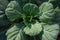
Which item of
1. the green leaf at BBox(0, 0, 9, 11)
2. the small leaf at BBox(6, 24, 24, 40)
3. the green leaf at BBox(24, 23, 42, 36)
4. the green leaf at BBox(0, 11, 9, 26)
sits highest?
the green leaf at BBox(0, 0, 9, 11)

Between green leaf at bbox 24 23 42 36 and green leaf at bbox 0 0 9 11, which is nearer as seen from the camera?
green leaf at bbox 24 23 42 36

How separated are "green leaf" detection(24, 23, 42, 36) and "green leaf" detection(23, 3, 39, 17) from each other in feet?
0.32

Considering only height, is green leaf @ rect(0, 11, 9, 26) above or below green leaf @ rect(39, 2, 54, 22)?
below

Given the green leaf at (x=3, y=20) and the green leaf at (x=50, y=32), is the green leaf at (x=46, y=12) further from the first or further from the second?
the green leaf at (x=3, y=20)

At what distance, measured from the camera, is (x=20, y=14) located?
1373 mm

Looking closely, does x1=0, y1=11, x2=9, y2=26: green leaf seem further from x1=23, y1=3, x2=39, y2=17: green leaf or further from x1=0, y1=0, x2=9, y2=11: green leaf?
x1=23, y1=3, x2=39, y2=17: green leaf

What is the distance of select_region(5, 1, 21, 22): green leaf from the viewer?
131cm

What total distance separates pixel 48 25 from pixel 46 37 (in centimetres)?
11

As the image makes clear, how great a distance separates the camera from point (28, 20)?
54.6 inches

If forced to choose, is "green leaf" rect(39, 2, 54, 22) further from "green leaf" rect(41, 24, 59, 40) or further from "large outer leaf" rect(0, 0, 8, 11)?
"large outer leaf" rect(0, 0, 8, 11)

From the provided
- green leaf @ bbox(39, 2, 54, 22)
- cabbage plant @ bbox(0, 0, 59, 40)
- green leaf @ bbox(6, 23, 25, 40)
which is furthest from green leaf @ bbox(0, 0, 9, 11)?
green leaf @ bbox(39, 2, 54, 22)

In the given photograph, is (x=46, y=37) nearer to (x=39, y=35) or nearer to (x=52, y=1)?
(x=39, y=35)

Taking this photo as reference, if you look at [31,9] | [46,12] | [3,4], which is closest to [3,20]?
[3,4]

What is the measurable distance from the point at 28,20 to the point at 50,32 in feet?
0.68
